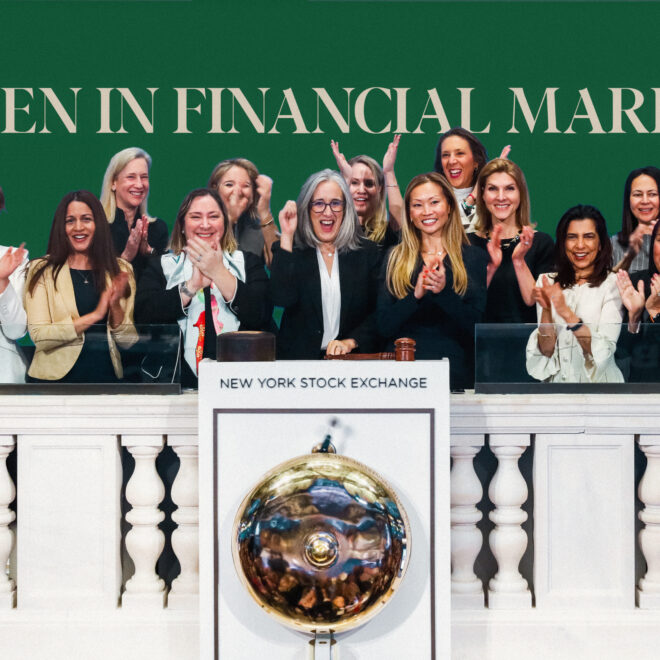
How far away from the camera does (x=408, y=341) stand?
2.04 m

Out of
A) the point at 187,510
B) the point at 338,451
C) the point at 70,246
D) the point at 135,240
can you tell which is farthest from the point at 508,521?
the point at 70,246

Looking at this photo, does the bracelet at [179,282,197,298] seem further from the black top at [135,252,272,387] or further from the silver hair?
the silver hair

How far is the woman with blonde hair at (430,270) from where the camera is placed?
382 centimetres

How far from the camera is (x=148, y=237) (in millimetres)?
3973

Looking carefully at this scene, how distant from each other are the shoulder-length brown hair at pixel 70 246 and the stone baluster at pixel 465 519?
2299 mm

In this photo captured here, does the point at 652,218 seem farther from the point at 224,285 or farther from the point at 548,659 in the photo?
the point at 548,659

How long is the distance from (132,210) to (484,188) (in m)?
1.63

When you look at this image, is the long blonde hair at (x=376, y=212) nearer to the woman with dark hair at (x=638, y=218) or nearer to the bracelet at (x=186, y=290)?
the bracelet at (x=186, y=290)

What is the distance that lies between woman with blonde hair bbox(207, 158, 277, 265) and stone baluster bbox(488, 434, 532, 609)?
2.05 m

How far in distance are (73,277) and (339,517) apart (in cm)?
254

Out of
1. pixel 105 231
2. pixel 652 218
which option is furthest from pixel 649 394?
pixel 105 231

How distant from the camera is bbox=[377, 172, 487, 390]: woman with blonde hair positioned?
3.82m

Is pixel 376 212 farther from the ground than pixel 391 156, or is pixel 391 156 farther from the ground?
pixel 391 156

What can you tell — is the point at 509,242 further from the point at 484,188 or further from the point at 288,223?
the point at 288,223
